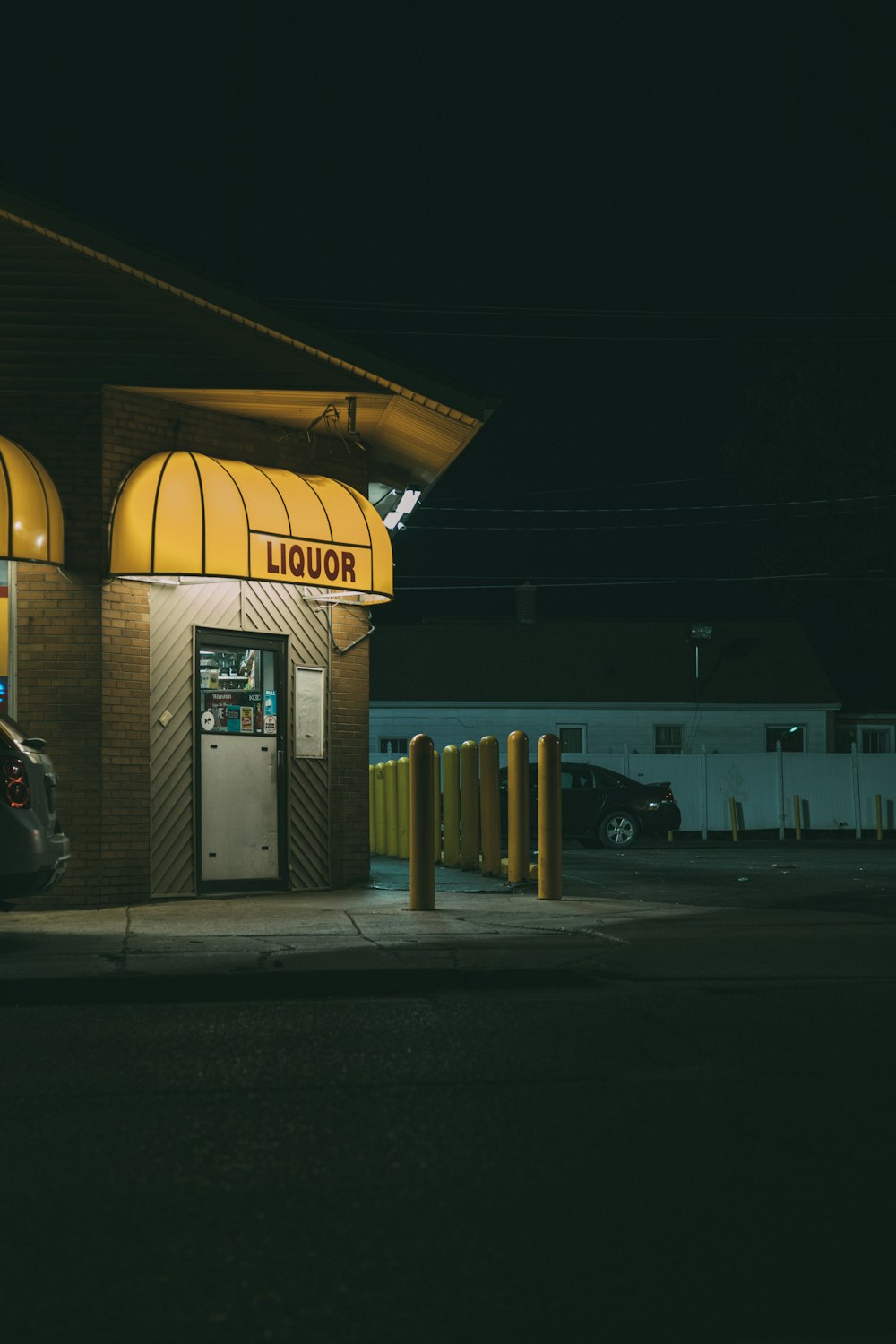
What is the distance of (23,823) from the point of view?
Answer: 1006 centimetres

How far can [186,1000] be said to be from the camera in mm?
8531

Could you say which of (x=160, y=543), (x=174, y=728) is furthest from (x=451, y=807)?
(x=160, y=543)

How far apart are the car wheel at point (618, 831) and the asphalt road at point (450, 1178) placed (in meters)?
20.6

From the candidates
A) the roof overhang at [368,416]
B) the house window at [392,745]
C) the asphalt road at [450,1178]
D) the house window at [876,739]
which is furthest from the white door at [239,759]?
the house window at [876,739]

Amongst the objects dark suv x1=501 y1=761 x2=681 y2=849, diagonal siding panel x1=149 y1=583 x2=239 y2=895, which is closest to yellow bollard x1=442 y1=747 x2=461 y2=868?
diagonal siding panel x1=149 y1=583 x2=239 y2=895

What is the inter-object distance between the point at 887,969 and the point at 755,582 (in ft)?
133

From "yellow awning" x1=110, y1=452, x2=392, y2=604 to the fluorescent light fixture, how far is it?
3.90 metres

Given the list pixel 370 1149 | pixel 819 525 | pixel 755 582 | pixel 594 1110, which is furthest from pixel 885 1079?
pixel 755 582

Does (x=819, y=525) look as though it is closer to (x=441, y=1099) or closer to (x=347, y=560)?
(x=347, y=560)

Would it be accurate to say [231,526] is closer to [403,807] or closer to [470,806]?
[470,806]

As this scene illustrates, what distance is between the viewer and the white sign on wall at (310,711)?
1467 centimetres

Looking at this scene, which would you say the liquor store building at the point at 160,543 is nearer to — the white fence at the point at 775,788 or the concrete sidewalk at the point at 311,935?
the concrete sidewalk at the point at 311,935

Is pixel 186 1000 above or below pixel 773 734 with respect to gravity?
below

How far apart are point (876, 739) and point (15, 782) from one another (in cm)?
3791
